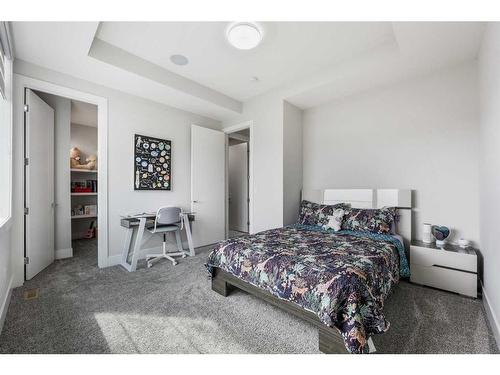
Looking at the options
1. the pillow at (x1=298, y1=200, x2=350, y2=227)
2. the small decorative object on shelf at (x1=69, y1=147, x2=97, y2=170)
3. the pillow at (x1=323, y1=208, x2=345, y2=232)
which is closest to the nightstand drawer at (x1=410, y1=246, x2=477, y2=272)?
the pillow at (x1=323, y1=208, x2=345, y2=232)

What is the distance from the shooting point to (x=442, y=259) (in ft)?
7.69

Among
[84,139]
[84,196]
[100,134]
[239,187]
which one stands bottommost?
[84,196]

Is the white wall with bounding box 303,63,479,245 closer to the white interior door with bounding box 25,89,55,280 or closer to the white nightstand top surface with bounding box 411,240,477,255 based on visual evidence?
the white nightstand top surface with bounding box 411,240,477,255

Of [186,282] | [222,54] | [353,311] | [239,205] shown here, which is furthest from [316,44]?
[239,205]

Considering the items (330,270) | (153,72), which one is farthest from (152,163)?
(330,270)

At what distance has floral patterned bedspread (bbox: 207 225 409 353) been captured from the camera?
4.45 ft

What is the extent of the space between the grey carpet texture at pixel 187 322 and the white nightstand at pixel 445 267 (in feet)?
0.31

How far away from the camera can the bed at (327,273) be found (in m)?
1.36

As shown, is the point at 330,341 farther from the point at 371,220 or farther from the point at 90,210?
the point at 90,210

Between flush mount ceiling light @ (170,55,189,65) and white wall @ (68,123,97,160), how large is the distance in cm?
332

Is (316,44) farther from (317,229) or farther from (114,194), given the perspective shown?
(114,194)

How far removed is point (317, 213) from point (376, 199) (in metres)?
0.82

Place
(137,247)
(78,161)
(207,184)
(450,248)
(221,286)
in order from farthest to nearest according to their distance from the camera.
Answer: (78,161), (207,184), (137,247), (450,248), (221,286)
